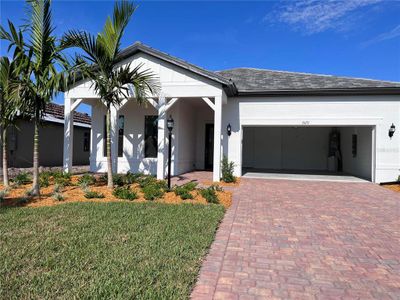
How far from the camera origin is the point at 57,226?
16.6ft

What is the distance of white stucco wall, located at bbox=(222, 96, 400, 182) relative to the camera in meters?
12.1

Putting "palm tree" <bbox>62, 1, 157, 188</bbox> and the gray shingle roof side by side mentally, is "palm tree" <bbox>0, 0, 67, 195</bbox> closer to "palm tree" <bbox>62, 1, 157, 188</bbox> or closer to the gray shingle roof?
"palm tree" <bbox>62, 1, 157, 188</bbox>

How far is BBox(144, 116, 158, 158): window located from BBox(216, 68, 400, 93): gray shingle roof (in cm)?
406

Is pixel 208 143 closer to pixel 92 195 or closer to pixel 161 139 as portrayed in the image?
pixel 161 139

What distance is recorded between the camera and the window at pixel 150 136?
13.2 meters

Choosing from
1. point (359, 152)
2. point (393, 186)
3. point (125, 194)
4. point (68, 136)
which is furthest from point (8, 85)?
point (359, 152)

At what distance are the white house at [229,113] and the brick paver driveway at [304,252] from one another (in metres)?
4.95

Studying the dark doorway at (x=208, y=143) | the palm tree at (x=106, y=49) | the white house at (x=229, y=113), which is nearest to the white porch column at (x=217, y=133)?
the white house at (x=229, y=113)

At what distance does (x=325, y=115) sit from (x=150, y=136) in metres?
7.54

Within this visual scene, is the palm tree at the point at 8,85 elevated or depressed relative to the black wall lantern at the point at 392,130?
elevated

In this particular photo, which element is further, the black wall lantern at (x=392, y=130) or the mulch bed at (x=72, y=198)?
the black wall lantern at (x=392, y=130)

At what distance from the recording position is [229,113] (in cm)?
1318

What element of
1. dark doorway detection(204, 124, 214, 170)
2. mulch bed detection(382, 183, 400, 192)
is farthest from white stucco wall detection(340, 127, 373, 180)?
dark doorway detection(204, 124, 214, 170)

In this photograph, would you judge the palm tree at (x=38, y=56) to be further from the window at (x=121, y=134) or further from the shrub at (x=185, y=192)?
the window at (x=121, y=134)
